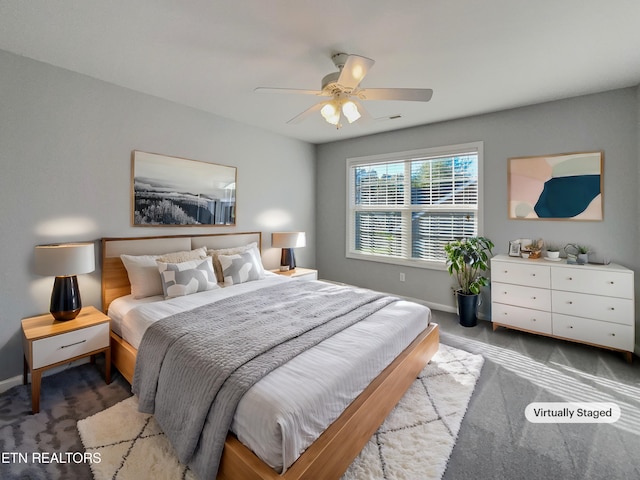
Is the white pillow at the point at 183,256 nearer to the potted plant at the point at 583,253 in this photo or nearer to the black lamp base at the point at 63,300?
the black lamp base at the point at 63,300

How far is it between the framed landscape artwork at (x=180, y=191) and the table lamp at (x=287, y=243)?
0.67m

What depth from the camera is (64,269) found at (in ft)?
7.21

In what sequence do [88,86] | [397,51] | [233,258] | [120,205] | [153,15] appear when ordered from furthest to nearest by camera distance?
1. [233,258]
2. [120,205]
3. [88,86]
4. [397,51]
5. [153,15]

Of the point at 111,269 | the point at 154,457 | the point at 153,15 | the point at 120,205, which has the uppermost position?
the point at 153,15

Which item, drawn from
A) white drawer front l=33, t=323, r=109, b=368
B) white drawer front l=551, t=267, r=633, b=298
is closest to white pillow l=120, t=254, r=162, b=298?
white drawer front l=33, t=323, r=109, b=368

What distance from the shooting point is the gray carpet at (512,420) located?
160cm

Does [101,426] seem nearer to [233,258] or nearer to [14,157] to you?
[233,258]

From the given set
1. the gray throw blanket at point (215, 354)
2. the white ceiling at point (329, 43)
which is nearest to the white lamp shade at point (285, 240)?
the gray throw blanket at point (215, 354)

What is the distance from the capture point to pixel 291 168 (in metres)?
4.73

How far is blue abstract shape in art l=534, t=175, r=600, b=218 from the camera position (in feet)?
9.93

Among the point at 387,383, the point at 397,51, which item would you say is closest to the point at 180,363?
the point at 387,383

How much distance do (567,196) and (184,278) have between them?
13.2 ft

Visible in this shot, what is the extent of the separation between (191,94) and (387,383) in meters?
3.20

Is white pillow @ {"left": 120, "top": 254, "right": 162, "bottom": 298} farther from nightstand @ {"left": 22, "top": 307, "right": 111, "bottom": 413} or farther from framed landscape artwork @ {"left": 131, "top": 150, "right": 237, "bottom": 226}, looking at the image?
framed landscape artwork @ {"left": 131, "top": 150, "right": 237, "bottom": 226}
